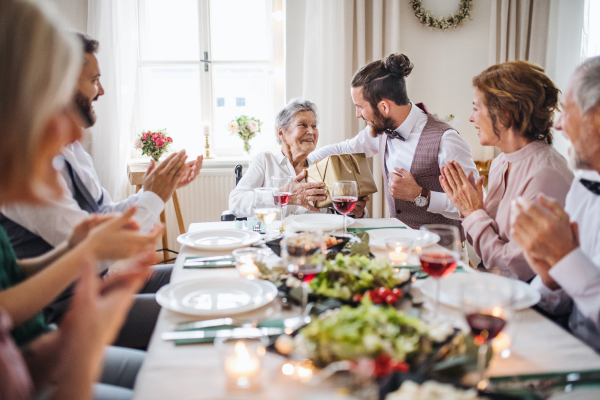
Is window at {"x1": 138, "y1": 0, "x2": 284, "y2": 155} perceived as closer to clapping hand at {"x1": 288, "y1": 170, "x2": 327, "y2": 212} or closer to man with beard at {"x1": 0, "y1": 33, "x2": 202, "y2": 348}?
clapping hand at {"x1": 288, "y1": 170, "x2": 327, "y2": 212}

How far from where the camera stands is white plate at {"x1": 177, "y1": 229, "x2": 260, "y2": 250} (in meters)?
1.64

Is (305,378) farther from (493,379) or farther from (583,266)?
(583,266)

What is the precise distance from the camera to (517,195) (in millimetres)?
1622

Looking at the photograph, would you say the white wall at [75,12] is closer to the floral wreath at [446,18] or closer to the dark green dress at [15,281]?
the floral wreath at [446,18]

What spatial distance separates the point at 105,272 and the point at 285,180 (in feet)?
2.76

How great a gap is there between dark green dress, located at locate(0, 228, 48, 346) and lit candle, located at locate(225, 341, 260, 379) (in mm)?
625

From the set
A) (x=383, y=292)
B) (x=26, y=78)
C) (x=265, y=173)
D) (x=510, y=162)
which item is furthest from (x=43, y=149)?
(x=265, y=173)

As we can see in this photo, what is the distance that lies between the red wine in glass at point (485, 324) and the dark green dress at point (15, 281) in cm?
101

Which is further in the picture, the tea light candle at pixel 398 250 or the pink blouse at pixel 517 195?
the pink blouse at pixel 517 195

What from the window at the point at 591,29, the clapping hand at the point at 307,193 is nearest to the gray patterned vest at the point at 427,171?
the clapping hand at the point at 307,193

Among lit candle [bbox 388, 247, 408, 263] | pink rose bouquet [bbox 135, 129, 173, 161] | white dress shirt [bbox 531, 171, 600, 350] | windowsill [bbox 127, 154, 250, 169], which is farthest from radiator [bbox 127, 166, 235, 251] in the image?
white dress shirt [bbox 531, 171, 600, 350]

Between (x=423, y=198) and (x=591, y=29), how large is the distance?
2.54 metres

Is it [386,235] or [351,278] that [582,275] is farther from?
[386,235]

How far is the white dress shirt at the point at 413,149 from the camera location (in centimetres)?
231
